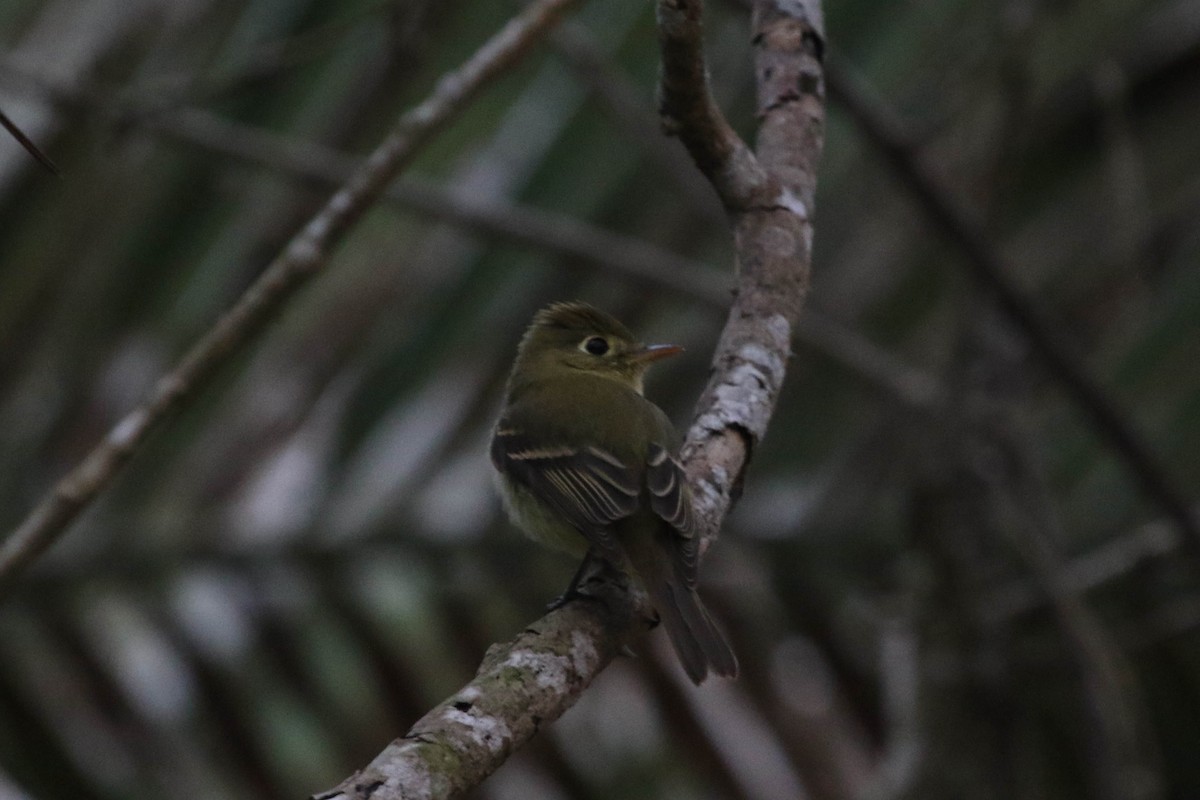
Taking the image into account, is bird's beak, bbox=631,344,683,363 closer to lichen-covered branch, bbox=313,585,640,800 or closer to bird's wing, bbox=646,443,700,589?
bird's wing, bbox=646,443,700,589

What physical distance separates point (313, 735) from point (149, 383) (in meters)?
1.06

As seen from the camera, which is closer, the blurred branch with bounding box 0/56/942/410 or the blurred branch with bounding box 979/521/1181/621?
the blurred branch with bounding box 0/56/942/410

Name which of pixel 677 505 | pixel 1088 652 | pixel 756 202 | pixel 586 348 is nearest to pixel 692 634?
pixel 677 505

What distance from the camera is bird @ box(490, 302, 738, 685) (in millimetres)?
3215

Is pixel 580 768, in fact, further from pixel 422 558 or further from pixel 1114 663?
pixel 1114 663

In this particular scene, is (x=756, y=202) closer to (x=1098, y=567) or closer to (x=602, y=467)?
(x=602, y=467)

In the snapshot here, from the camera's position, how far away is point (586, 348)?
459 centimetres

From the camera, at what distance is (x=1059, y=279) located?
5.80 meters

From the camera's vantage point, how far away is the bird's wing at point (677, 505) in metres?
3.09

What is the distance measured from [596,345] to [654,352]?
0.32m

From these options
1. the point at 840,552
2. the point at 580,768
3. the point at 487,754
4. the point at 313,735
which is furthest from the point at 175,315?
the point at 487,754

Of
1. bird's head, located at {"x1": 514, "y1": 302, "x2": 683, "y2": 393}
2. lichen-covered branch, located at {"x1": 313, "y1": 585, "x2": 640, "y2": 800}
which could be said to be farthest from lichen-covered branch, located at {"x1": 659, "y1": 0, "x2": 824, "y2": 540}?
bird's head, located at {"x1": 514, "y1": 302, "x2": 683, "y2": 393}

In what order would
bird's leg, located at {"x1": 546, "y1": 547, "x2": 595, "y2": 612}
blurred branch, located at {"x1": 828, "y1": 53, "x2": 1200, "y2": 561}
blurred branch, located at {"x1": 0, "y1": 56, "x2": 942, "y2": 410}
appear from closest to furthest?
bird's leg, located at {"x1": 546, "y1": 547, "x2": 595, "y2": 612} → blurred branch, located at {"x1": 0, "y1": 56, "x2": 942, "y2": 410} → blurred branch, located at {"x1": 828, "y1": 53, "x2": 1200, "y2": 561}

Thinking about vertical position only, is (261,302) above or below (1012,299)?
above
